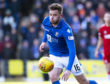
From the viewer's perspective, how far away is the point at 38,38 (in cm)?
1485

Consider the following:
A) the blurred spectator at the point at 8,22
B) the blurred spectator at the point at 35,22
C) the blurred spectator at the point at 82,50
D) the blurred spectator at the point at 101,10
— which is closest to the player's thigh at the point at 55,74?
the blurred spectator at the point at 82,50

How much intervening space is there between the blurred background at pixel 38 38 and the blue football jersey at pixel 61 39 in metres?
6.04

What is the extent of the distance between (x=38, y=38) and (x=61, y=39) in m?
7.58

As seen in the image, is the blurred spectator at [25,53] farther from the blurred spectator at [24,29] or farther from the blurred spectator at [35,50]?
the blurred spectator at [24,29]

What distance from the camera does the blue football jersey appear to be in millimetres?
6914

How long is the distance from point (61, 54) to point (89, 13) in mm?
8194

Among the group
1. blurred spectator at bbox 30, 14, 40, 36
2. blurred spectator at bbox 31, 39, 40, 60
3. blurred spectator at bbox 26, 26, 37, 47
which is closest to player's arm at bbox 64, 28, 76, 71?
blurred spectator at bbox 31, 39, 40, 60

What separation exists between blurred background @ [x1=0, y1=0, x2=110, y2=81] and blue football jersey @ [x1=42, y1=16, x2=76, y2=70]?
6.04m

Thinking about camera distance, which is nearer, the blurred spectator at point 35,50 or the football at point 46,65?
the football at point 46,65

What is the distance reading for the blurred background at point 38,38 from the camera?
1458 cm

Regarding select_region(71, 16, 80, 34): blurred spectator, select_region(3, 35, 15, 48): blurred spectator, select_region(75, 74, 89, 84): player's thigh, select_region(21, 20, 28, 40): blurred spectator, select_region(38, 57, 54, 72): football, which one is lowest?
select_region(3, 35, 15, 48): blurred spectator

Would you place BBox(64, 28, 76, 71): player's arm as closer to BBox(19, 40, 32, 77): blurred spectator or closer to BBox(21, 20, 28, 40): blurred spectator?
BBox(19, 40, 32, 77): blurred spectator

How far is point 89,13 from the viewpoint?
50.7ft

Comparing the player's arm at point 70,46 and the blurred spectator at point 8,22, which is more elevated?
the player's arm at point 70,46
